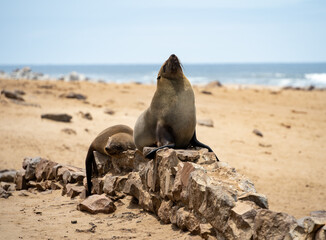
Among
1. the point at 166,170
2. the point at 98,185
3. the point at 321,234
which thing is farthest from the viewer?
the point at 98,185

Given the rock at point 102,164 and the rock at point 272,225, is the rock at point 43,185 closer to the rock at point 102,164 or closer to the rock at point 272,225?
the rock at point 102,164

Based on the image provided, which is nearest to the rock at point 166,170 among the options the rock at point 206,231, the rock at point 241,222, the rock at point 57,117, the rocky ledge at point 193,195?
the rocky ledge at point 193,195

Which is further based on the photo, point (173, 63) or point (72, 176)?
point (72, 176)

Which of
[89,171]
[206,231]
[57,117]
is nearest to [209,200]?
[206,231]

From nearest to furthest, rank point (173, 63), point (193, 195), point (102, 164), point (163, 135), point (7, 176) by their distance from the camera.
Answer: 1. point (193, 195)
2. point (163, 135)
3. point (173, 63)
4. point (102, 164)
5. point (7, 176)

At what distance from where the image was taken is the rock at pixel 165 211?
4.47 meters

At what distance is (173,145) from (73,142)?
5987mm

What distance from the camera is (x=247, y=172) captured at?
9.20 meters

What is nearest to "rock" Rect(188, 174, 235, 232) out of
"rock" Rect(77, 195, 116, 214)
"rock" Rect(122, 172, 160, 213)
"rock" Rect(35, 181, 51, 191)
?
"rock" Rect(122, 172, 160, 213)

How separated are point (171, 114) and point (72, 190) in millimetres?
2228

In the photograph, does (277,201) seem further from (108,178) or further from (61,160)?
(61,160)

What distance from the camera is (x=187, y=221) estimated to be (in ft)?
13.2

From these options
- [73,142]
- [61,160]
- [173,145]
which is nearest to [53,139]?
[73,142]

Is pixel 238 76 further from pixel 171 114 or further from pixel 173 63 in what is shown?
pixel 171 114
